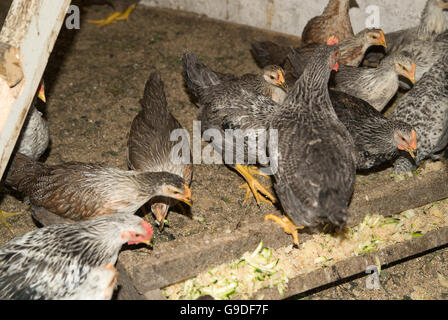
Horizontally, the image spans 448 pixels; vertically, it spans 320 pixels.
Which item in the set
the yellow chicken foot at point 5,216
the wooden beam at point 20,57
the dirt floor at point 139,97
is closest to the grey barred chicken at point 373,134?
the dirt floor at point 139,97

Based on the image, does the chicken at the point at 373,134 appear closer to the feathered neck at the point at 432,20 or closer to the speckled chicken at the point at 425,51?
the speckled chicken at the point at 425,51

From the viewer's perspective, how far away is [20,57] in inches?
125

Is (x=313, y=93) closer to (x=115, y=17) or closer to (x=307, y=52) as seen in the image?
(x=307, y=52)

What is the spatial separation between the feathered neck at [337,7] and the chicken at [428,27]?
66 centimetres

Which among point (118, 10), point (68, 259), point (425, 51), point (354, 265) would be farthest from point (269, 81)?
point (118, 10)

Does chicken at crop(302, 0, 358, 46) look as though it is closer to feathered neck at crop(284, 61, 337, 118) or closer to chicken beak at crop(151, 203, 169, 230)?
feathered neck at crop(284, 61, 337, 118)

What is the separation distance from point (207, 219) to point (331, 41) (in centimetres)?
190

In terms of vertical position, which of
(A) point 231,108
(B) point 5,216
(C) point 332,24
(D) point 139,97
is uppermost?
(C) point 332,24

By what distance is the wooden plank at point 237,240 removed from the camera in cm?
323

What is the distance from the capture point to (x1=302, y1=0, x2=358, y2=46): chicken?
555cm

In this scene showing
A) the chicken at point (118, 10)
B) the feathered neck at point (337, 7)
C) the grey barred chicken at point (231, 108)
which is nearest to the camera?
the grey barred chicken at point (231, 108)

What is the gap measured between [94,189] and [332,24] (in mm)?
3402
